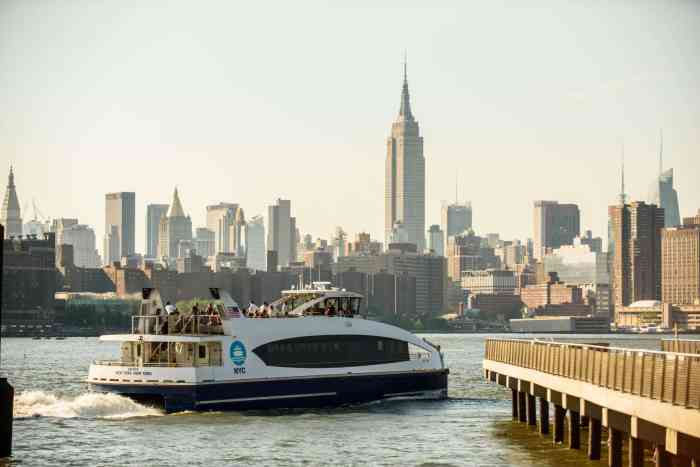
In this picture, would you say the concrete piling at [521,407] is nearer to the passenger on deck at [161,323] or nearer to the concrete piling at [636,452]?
the passenger on deck at [161,323]

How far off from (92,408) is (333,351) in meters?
9.88

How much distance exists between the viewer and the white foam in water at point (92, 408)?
58.8m

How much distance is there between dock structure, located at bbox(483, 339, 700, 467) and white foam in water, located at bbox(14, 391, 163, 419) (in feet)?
47.1

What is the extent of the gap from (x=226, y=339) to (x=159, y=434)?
6.46 metres

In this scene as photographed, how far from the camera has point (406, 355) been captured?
66.9 m

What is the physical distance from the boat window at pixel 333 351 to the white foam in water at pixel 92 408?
5.02 m

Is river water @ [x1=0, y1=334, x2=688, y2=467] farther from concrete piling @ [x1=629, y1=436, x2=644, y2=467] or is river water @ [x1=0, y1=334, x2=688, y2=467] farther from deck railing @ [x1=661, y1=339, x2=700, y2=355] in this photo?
concrete piling @ [x1=629, y1=436, x2=644, y2=467]

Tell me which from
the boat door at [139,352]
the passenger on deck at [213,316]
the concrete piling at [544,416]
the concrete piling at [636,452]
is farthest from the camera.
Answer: the passenger on deck at [213,316]

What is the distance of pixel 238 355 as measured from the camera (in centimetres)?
5903

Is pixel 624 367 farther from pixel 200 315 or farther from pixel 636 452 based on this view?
pixel 200 315

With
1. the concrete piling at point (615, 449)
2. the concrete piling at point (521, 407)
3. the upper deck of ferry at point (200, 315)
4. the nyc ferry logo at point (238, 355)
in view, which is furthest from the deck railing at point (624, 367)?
the upper deck of ferry at point (200, 315)

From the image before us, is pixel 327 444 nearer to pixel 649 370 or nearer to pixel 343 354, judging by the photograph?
pixel 343 354

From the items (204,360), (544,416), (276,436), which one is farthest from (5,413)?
(204,360)

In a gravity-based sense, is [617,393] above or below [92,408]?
above
